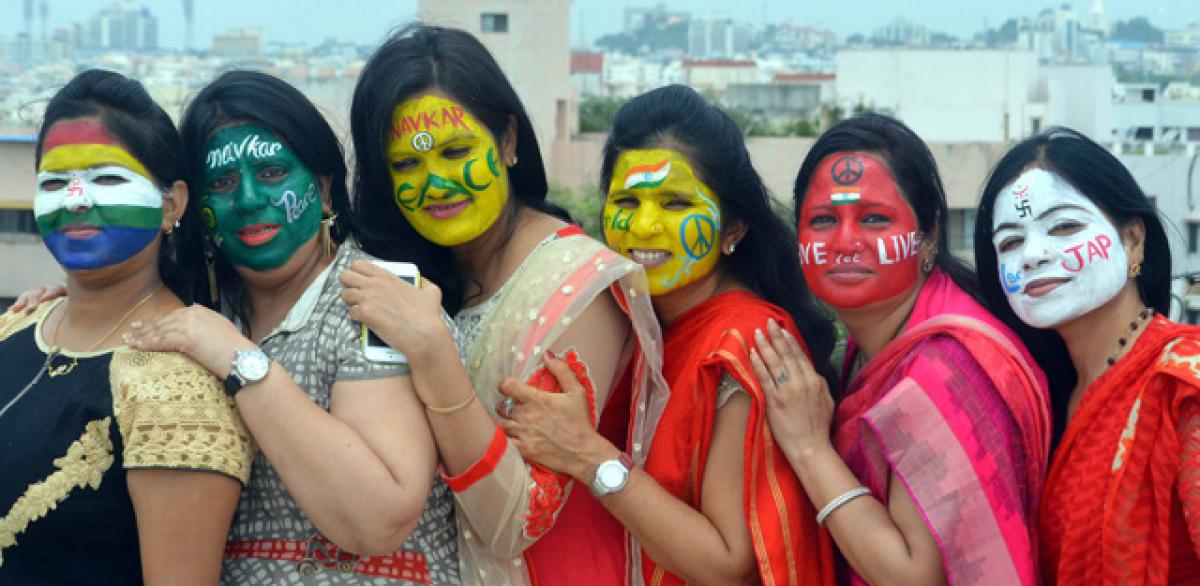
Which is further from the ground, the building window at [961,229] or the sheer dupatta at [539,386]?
the sheer dupatta at [539,386]

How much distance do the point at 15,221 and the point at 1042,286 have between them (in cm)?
2325

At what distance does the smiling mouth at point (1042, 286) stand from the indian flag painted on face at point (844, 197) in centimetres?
51

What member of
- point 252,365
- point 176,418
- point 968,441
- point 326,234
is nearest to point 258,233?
point 326,234

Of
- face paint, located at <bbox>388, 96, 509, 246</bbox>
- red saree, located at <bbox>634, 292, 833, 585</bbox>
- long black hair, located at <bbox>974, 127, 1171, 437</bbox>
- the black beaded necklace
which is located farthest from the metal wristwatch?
the black beaded necklace

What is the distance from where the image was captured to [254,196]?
11.3 feet

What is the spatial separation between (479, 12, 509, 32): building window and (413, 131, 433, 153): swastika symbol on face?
37.9 metres

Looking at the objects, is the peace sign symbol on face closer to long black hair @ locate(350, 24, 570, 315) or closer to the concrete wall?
long black hair @ locate(350, 24, 570, 315)

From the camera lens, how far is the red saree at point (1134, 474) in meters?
3.28

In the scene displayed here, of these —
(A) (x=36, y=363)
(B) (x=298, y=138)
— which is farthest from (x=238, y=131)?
(A) (x=36, y=363)

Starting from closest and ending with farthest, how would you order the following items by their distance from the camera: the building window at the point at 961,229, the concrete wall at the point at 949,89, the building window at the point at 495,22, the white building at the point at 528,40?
the building window at the point at 961,229 < the white building at the point at 528,40 < the building window at the point at 495,22 < the concrete wall at the point at 949,89

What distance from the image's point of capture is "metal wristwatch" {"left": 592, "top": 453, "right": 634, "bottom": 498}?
3.62 m

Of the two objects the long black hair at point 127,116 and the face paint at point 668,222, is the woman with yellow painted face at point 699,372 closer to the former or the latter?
the face paint at point 668,222

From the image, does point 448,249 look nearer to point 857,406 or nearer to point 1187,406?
point 857,406

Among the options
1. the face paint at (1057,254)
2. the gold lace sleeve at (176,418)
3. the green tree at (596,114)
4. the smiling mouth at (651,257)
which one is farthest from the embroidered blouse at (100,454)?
the green tree at (596,114)
